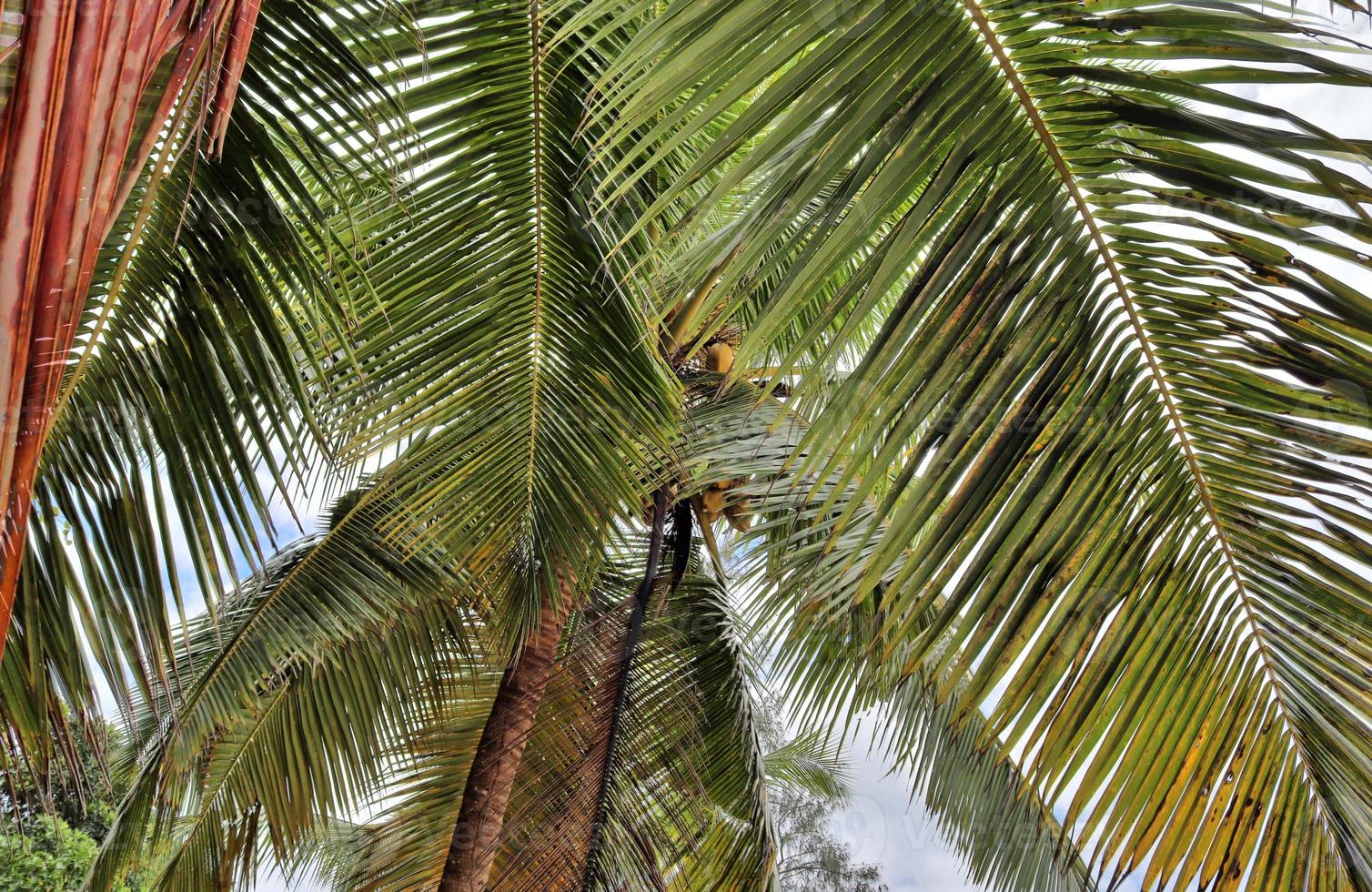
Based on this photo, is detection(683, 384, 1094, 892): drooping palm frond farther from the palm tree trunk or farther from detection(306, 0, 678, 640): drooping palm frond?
detection(306, 0, 678, 640): drooping palm frond

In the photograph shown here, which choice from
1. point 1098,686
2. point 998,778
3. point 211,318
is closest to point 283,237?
point 211,318

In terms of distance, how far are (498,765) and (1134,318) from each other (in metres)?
2.76

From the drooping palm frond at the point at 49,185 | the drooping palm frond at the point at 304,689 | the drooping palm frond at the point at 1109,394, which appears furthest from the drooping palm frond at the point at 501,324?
the drooping palm frond at the point at 49,185

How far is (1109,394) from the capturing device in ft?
3.26

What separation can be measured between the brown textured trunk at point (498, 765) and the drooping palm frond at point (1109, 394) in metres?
2.01

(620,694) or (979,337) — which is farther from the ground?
(979,337)

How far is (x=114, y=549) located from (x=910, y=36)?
1.33 meters

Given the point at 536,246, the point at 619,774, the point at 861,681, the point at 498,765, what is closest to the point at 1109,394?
the point at 536,246

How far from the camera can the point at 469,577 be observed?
283 centimetres

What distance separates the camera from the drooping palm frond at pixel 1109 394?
0.91 meters

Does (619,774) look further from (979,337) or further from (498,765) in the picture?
(979,337)

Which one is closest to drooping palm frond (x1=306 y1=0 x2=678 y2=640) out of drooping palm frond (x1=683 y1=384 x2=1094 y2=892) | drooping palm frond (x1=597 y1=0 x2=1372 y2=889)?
drooping palm frond (x1=683 y1=384 x2=1094 y2=892)

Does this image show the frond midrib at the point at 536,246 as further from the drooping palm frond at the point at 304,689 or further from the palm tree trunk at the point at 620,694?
the drooping palm frond at the point at 304,689

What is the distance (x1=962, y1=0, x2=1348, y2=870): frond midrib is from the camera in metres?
0.96
